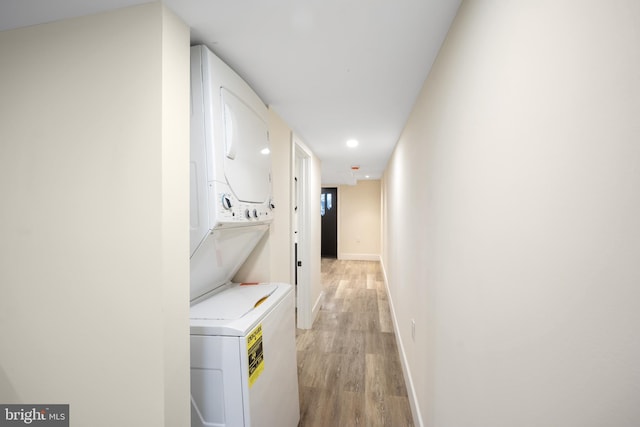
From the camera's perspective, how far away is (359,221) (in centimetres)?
748

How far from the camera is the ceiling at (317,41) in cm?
96

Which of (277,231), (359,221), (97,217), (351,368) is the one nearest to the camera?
(97,217)

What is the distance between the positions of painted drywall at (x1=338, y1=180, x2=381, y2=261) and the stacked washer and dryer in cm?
604

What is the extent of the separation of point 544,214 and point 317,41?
109cm

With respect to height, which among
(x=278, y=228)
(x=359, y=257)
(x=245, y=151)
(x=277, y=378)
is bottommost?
(x=359, y=257)

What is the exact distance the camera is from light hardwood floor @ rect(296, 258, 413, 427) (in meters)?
1.91

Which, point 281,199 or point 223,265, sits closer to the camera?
point 223,265

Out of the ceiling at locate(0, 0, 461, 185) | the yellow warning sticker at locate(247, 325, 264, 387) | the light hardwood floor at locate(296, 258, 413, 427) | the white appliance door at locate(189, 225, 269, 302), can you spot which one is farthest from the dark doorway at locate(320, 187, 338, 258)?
the yellow warning sticker at locate(247, 325, 264, 387)

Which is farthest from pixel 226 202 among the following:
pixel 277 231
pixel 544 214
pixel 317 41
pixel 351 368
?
pixel 351 368

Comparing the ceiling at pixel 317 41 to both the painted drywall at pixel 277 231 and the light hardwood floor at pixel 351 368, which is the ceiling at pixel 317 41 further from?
the light hardwood floor at pixel 351 368

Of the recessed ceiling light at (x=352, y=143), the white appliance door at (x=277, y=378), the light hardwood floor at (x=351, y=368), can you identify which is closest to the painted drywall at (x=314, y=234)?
the light hardwood floor at (x=351, y=368)

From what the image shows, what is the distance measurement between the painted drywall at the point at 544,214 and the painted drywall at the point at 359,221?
20.7ft

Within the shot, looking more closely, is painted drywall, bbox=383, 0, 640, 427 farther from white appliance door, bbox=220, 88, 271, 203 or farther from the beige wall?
the beige wall

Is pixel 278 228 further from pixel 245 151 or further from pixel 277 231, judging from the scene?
pixel 245 151
